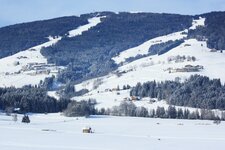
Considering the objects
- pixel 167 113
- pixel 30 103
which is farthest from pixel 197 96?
pixel 30 103

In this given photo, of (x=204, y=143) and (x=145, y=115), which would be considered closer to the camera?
(x=204, y=143)

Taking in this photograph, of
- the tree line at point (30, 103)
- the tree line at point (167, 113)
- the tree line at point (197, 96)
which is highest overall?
the tree line at point (197, 96)

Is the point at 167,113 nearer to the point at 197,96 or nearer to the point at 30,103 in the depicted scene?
the point at 197,96

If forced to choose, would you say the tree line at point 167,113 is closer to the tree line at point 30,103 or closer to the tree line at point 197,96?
the tree line at point 30,103

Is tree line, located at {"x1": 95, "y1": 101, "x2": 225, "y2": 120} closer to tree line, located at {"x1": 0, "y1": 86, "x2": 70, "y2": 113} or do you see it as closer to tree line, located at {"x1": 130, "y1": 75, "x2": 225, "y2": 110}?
tree line, located at {"x1": 0, "y1": 86, "x2": 70, "y2": 113}

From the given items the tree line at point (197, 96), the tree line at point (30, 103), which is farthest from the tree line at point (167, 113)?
the tree line at point (197, 96)

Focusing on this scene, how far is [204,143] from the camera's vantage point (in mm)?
73312

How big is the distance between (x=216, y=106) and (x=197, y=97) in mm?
9824

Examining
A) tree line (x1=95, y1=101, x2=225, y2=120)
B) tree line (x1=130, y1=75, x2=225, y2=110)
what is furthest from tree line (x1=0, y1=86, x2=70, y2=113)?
tree line (x1=130, y1=75, x2=225, y2=110)

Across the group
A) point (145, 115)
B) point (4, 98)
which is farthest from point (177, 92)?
point (4, 98)

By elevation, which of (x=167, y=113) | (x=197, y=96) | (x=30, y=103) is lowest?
(x=167, y=113)

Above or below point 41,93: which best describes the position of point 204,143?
below

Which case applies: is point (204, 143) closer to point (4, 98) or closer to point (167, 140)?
point (167, 140)

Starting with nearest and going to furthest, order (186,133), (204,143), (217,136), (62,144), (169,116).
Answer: (62,144) < (204,143) < (217,136) < (186,133) < (169,116)
